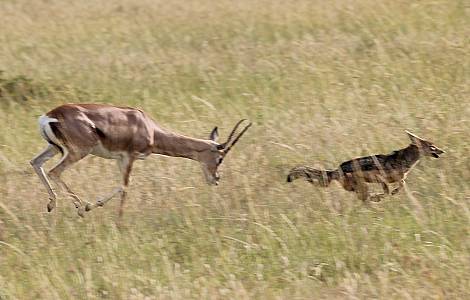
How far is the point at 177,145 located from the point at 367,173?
1443 millimetres

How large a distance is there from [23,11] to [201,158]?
8.30 m

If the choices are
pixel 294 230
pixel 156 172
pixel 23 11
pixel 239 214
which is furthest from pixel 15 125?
pixel 23 11

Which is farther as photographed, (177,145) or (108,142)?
(177,145)

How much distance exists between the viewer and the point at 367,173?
22.6 feet

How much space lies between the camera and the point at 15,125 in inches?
368

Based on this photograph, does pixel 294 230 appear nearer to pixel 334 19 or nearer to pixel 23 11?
pixel 334 19

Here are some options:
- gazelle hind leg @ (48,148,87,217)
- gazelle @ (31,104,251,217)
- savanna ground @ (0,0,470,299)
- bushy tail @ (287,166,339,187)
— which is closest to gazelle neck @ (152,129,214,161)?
gazelle @ (31,104,251,217)

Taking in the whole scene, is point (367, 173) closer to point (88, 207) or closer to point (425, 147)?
point (425, 147)

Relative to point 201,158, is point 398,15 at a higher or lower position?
lower

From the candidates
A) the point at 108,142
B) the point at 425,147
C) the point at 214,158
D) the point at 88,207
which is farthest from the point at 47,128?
the point at 425,147

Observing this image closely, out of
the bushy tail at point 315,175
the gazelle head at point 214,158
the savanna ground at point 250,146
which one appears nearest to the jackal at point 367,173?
the bushy tail at point 315,175

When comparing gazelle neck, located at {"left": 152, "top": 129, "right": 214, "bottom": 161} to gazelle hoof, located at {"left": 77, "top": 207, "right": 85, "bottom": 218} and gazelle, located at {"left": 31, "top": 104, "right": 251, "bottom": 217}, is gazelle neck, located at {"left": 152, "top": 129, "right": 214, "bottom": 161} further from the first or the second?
gazelle hoof, located at {"left": 77, "top": 207, "right": 85, "bottom": 218}

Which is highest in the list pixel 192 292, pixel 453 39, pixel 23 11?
pixel 192 292

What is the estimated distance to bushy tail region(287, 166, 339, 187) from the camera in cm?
690
